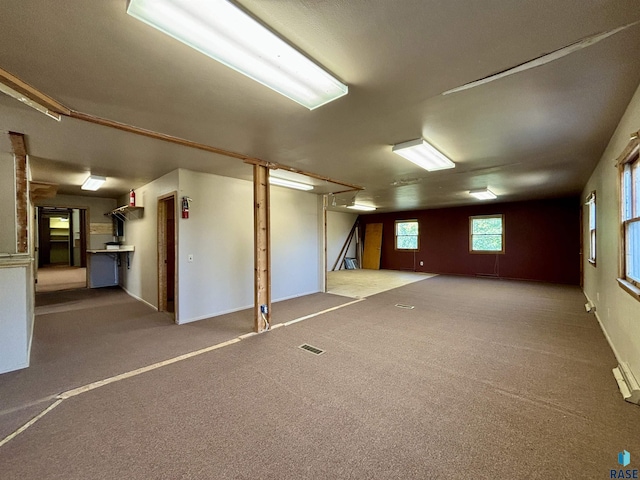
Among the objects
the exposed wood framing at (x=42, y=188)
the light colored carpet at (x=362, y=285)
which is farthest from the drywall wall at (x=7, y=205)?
the light colored carpet at (x=362, y=285)

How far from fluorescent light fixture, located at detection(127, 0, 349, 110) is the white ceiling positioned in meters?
0.08

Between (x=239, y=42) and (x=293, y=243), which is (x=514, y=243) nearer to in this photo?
(x=293, y=243)

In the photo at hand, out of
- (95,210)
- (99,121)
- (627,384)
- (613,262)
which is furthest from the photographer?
(95,210)

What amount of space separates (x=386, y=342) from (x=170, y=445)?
2.43 meters

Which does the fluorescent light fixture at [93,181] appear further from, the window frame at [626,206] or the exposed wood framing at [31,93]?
the window frame at [626,206]

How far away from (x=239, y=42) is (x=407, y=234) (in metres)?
9.97

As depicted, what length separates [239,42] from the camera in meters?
1.45

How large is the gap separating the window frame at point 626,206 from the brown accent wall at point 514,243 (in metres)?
6.19

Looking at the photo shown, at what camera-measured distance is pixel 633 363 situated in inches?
89.4

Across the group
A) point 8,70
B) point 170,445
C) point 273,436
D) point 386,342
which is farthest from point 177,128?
point 386,342

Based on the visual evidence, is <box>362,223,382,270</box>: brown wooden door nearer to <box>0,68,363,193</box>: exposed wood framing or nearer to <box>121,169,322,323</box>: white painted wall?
<box>121,169,322,323</box>: white painted wall

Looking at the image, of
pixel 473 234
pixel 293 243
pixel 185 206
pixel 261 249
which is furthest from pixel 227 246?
pixel 473 234

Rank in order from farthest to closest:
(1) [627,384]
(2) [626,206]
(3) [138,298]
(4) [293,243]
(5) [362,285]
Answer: (5) [362,285]
(4) [293,243]
(3) [138,298]
(2) [626,206]
(1) [627,384]

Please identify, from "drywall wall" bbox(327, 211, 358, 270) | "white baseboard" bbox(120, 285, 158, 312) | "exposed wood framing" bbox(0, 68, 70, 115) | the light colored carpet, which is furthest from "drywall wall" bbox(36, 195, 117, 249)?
"drywall wall" bbox(327, 211, 358, 270)
